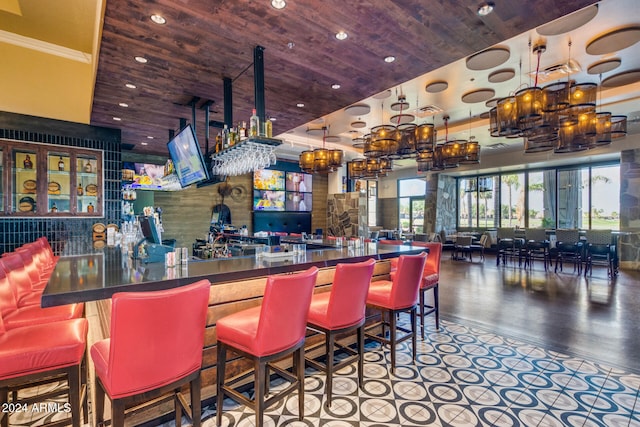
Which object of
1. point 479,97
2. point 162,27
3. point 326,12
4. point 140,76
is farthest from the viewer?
point 479,97

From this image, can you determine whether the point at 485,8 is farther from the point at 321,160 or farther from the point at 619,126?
the point at 321,160

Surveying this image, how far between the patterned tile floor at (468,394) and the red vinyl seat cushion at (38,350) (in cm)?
94

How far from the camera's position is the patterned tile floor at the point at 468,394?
230 centimetres

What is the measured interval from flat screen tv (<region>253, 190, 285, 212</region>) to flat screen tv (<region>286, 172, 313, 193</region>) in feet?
1.58

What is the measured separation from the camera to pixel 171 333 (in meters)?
1.56

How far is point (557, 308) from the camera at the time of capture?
4.90m

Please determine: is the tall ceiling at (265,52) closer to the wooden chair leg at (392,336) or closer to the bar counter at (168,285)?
the bar counter at (168,285)

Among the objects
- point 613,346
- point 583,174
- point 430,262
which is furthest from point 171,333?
point 583,174

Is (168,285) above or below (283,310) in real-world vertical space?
above

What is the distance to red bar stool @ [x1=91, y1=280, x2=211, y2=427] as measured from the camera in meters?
1.44

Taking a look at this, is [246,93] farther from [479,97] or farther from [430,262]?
[479,97]

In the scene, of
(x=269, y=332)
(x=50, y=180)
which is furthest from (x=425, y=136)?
(x=50, y=180)

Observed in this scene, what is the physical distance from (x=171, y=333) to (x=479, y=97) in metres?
6.75

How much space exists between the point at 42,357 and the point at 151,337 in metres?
0.71
